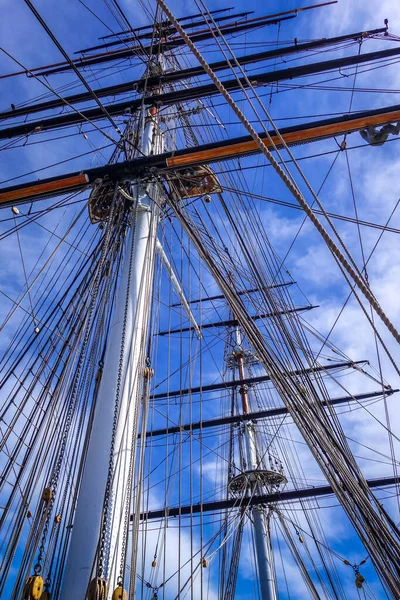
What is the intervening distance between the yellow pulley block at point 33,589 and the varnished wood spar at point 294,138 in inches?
189

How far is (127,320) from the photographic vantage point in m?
4.55

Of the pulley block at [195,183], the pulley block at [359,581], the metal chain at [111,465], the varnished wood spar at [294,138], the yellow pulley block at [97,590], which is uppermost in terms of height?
the pulley block at [195,183]

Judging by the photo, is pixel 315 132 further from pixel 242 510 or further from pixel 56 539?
pixel 242 510

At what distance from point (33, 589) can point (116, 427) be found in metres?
1.29

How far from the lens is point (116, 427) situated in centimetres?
383

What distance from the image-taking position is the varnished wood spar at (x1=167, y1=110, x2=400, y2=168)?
226 inches

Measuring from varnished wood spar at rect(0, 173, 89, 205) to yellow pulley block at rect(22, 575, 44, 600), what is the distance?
5059 millimetres

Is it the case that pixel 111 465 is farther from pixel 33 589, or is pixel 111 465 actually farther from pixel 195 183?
pixel 195 183

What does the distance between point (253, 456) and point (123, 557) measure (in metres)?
12.2

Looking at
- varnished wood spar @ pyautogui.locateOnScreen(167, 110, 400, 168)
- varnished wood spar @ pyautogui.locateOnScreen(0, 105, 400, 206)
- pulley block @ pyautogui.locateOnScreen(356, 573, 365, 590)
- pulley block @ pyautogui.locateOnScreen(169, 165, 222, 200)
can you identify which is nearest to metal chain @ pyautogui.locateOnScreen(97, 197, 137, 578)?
varnished wood spar @ pyautogui.locateOnScreen(0, 105, 400, 206)

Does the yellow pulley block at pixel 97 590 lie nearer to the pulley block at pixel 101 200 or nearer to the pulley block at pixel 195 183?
the pulley block at pixel 101 200

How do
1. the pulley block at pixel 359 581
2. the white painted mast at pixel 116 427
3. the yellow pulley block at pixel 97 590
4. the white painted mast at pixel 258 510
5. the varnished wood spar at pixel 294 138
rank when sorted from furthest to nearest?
the pulley block at pixel 359 581 → the white painted mast at pixel 258 510 → the varnished wood spar at pixel 294 138 → the white painted mast at pixel 116 427 → the yellow pulley block at pixel 97 590

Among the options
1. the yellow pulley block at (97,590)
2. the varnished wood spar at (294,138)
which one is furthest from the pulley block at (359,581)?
the yellow pulley block at (97,590)

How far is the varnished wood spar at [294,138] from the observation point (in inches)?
226
